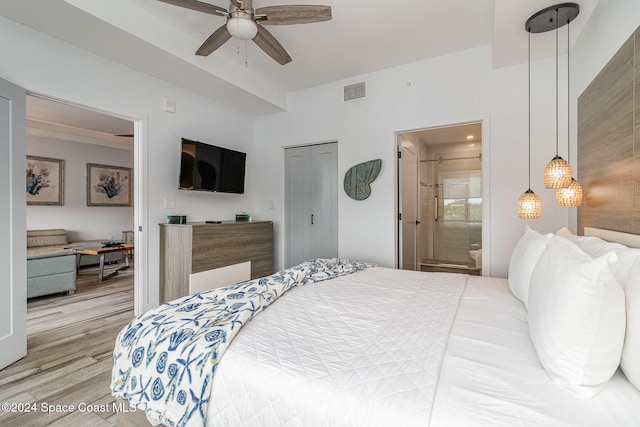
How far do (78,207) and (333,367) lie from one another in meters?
6.83

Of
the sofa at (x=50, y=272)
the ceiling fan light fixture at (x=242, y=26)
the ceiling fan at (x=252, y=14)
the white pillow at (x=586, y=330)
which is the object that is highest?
the ceiling fan at (x=252, y=14)

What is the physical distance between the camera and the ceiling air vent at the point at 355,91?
11.8ft

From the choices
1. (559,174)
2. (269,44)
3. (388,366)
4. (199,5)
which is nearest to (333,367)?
(388,366)

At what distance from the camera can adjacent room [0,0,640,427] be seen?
887 millimetres

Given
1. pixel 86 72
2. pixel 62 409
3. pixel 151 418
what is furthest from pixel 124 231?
pixel 151 418

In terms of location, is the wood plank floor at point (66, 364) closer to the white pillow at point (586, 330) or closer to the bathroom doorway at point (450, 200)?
the white pillow at point (586, 330)

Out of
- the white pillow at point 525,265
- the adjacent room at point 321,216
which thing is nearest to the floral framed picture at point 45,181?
the adjacent room at point 321,216

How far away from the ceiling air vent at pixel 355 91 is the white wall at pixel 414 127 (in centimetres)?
6

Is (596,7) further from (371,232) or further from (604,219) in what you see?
(371,232)

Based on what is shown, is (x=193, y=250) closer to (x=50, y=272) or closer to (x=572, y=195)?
(x=50, y=272)

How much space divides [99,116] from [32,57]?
270cm

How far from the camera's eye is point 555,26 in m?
2.23

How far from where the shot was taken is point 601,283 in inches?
32.7

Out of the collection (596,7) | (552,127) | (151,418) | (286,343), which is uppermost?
(596,7)
